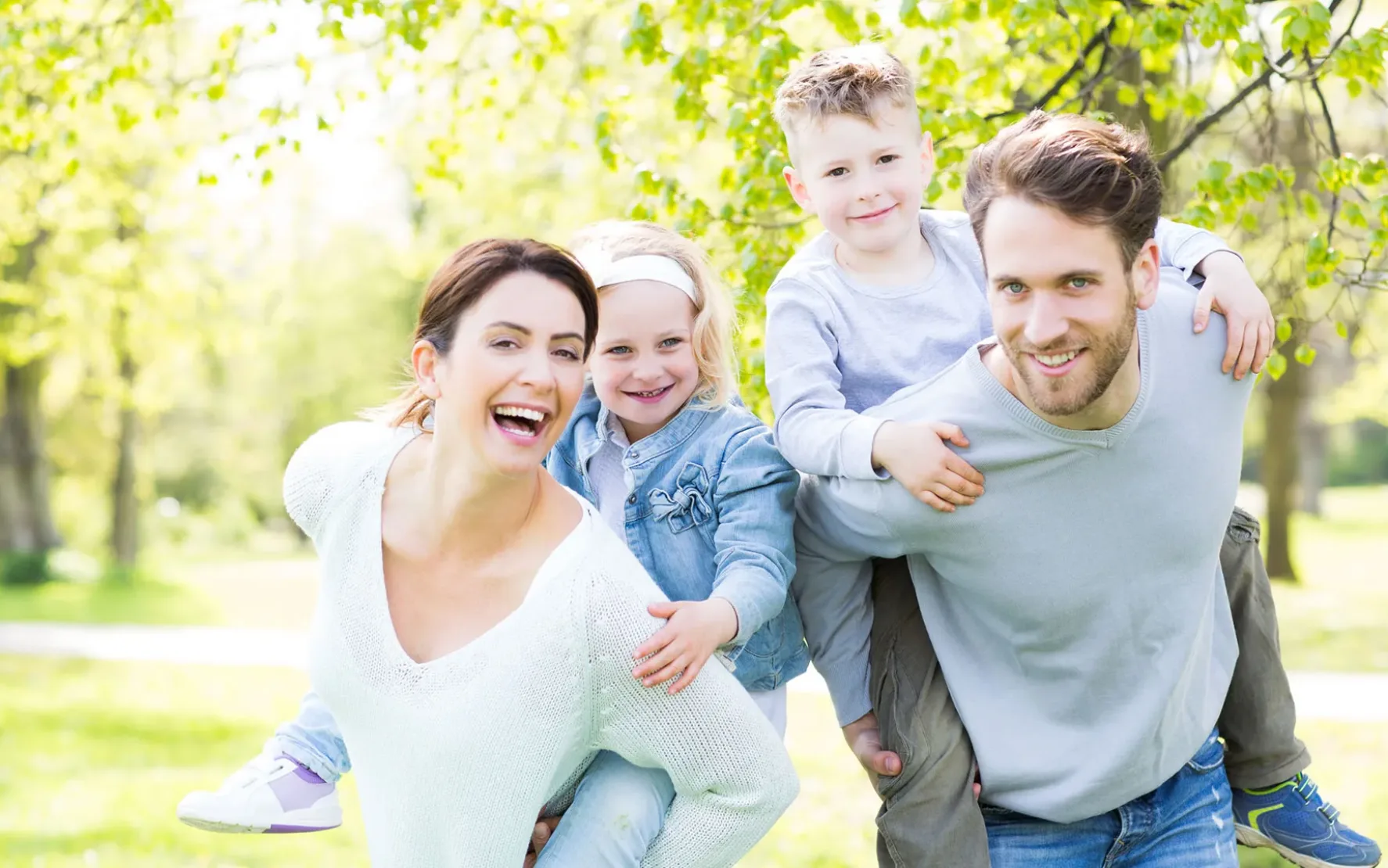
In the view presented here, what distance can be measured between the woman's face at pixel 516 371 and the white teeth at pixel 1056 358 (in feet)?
3.04

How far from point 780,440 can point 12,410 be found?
25.2 meters

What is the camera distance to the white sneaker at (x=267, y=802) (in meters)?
3.33

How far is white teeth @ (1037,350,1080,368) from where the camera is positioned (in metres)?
2.61

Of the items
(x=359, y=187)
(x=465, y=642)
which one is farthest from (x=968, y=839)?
(x=359, y=187)

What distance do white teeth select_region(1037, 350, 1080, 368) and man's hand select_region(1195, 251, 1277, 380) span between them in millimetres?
338

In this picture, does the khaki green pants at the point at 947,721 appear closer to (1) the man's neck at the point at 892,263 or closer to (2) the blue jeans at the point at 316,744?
(1) the man's neck at the point at 892,263

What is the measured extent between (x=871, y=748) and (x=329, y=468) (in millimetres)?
1345

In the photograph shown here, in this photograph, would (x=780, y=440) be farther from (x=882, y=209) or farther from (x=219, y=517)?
(x=219, y=517)

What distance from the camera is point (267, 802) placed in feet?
11.0

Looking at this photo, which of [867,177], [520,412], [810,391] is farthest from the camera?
[867,177]

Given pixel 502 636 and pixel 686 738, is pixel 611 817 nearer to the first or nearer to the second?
pixel 686 738

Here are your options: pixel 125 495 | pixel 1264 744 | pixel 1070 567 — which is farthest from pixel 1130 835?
pixel 125 495

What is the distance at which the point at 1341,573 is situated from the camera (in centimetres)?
2123

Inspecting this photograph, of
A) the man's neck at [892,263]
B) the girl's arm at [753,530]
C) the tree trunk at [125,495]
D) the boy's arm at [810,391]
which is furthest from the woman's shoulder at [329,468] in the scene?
the tree trunk at [125,495]
